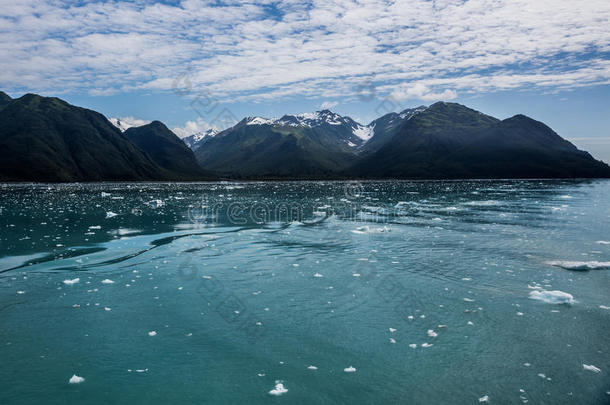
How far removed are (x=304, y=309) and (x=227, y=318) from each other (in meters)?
2.50

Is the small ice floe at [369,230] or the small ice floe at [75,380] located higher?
the small ice floe at [369,230]

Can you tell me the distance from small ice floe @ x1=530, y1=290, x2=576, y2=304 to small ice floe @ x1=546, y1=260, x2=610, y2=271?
4.75m

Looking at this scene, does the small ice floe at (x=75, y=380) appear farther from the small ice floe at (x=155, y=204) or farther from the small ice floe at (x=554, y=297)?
the small ice floe at (x=155, y=204)

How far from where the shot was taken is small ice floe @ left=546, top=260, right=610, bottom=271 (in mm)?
17391

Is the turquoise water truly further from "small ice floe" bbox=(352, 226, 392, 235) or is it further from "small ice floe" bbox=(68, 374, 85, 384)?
"small ice floe" bbox=(352, 226, 392, 235)

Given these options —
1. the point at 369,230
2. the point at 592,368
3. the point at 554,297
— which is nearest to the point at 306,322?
the point at 592,368

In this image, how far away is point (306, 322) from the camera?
464 inches

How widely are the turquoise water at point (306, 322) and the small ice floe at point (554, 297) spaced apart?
0.05 m

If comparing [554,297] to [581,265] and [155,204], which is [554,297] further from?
[155,204]

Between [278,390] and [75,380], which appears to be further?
[75,380]

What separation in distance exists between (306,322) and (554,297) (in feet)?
28.5

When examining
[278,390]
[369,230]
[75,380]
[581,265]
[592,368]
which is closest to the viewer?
[278,390]

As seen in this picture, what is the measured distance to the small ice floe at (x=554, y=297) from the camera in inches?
523

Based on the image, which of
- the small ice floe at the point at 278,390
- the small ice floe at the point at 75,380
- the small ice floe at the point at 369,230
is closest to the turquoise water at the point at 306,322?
the small ice floe at the point at 278,390
